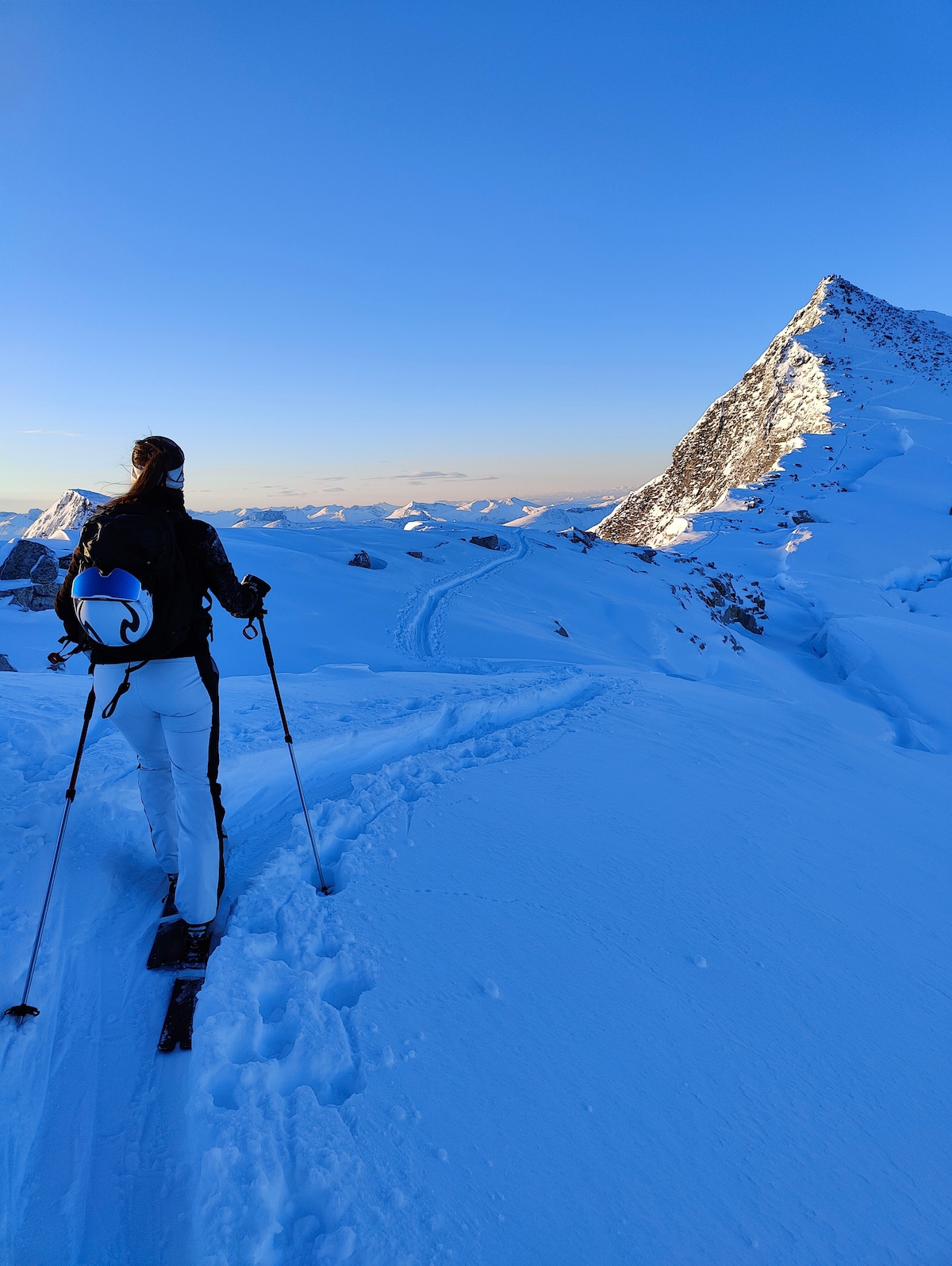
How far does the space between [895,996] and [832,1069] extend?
0.77m

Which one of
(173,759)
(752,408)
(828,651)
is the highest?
(752,408)

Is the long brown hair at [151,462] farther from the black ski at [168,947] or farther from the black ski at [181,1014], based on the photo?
the black ski at [181,1014]

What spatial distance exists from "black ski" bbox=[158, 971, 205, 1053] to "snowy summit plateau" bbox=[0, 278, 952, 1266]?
44 mm

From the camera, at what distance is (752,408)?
58.5 metres

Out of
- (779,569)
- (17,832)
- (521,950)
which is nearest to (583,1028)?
(521,950)

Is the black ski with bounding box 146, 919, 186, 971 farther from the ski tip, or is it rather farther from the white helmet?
the white helmet

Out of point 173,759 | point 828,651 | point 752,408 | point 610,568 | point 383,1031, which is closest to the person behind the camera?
point 383,1031

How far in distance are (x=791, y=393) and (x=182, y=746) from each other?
6570 centimetres

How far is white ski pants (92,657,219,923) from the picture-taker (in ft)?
8.32

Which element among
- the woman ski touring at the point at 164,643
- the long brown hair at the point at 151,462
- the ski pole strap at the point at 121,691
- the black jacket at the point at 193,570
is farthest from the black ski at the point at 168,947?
the long brown hair at the point at 151,462

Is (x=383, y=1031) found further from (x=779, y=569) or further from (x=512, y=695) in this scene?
(x=779, y=569)

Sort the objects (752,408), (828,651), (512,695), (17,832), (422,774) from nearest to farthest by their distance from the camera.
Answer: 1. (17,832)
2. (422,774)
3. (512,695)
4. (828,651)
5. (752,408)

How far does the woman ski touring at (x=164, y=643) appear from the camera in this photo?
235 cm

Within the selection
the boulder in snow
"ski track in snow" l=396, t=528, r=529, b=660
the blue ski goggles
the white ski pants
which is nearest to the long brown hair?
the blue ski goggles
